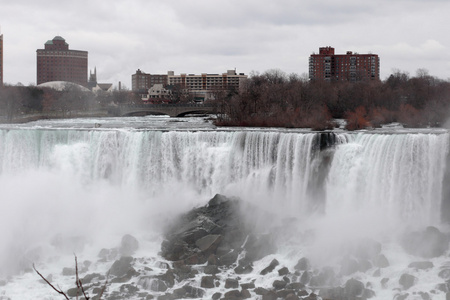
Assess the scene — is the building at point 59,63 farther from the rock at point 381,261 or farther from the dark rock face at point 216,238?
the rock at point 381,261

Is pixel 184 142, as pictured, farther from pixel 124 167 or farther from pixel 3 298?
pixel 3 298

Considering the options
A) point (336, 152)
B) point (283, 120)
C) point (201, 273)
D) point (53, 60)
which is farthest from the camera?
point (53, 60)

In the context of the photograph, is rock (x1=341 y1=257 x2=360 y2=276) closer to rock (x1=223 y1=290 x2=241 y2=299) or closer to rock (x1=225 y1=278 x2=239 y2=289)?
rock (x1=225 y1=278 x2=239 y2=289)

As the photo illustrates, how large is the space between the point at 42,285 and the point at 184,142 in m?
10.2

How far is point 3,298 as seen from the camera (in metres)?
17.6

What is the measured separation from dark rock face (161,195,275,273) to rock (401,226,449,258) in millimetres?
4809

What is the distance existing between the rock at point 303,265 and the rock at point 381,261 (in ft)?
7.20

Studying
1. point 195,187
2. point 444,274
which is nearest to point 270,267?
point 444,274

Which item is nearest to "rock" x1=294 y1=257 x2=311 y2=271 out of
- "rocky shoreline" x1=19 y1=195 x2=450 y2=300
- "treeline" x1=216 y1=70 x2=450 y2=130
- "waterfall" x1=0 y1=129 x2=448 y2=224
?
"rocky shoreline" x1=19 y1=195 x2=450 y2=300

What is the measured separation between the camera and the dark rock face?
791 inches

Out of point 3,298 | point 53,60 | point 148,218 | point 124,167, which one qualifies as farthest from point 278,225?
point 53,60

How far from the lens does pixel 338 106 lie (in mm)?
47906

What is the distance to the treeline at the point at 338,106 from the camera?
1507 inches

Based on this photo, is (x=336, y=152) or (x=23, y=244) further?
(x=336, y=152)
